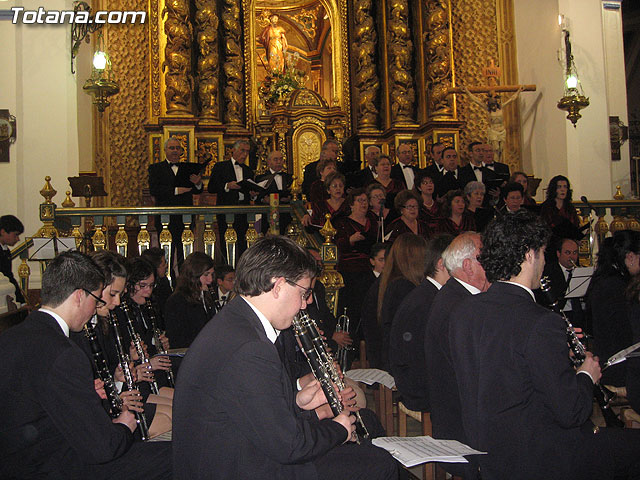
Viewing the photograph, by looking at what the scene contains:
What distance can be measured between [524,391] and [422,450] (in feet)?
1.64

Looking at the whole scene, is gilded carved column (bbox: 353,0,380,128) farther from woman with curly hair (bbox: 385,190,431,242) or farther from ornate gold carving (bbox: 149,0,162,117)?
woman with curly hair (bbox: 385,190,431,242)

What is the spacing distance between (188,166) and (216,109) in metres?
4.13

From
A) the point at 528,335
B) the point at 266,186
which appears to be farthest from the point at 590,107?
the point at 528,335

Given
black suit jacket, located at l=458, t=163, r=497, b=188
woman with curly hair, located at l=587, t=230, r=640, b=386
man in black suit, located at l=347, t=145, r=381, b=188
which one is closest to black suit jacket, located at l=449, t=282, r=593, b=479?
woman with curly hair, located at l=587, t=230, r=640, b=386

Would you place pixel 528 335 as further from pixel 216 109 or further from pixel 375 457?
Result: pixel 216 109

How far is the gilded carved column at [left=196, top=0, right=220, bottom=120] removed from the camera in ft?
41.0

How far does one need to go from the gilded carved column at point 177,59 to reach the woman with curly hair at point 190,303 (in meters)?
6.84

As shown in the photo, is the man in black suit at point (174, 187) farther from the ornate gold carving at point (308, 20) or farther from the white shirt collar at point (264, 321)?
the ornate gold carving at point (308, 20)

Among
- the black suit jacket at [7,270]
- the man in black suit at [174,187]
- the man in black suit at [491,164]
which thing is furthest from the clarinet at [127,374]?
the man in black suit at [491,164]

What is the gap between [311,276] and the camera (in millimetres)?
2697

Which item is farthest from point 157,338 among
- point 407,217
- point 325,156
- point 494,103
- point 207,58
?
point 494,103

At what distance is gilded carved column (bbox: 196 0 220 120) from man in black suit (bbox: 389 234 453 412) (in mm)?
8951

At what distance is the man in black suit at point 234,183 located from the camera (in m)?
8.80

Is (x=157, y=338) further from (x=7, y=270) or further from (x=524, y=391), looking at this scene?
(x=524, y=391)
